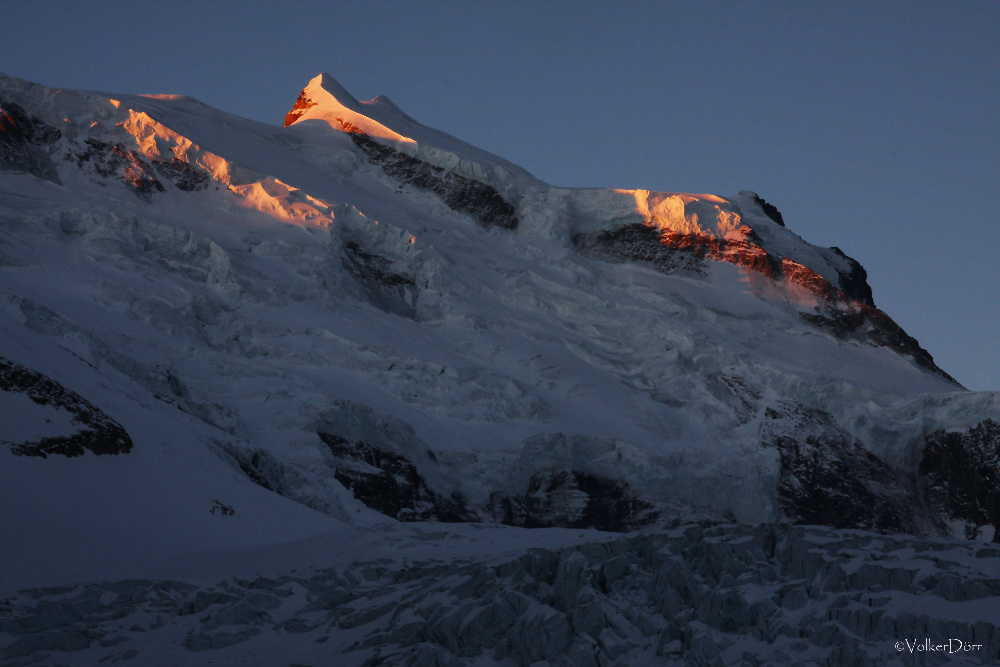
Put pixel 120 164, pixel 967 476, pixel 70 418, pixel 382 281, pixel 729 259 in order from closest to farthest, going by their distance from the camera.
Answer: pixel 70 418
pixel 967 476
pixel 382 281
pixel 120 164
pixel 729 259

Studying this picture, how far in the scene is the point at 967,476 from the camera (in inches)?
3009

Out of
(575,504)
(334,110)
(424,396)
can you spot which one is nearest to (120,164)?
(334,110)

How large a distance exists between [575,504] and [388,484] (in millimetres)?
12703

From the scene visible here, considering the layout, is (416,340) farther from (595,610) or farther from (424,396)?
(595,610)

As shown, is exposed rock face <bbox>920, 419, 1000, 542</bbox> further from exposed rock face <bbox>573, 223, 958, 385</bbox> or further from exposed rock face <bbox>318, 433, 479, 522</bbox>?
exposed rock face <bbox>318, 433, 479, 522</bbox>

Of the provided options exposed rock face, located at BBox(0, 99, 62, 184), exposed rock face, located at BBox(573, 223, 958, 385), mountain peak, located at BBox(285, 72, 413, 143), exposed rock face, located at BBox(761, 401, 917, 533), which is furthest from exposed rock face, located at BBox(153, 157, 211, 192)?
exposed rock face, located at BBox(761, 401, 917, 533)

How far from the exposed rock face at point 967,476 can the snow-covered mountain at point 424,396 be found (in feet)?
0.59

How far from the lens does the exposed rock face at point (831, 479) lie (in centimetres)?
7456

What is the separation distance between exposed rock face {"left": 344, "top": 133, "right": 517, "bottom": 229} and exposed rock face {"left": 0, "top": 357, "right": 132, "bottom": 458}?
61.0m

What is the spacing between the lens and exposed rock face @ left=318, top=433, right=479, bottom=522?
62.3 metres

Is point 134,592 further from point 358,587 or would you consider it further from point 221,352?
point 221,352

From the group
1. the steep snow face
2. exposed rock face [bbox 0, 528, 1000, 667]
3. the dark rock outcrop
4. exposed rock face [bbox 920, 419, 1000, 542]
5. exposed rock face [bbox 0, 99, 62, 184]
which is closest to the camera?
exposed rock face [bbox 0, 528, 1000, 667]

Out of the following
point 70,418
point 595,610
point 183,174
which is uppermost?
point 183,174

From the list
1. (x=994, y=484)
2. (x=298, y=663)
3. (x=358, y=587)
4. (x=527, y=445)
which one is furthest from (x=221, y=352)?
(x=994, y=484)
